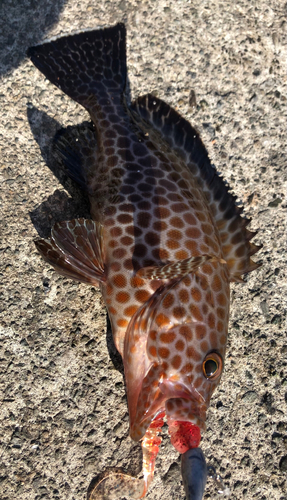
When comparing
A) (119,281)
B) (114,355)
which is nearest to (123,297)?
(119,281)

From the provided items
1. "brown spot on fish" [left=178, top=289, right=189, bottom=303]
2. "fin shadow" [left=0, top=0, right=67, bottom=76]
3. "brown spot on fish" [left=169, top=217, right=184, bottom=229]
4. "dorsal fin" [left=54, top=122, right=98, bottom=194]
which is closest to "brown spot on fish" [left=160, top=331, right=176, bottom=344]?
"brown spot on fish" [left=178, top=289, right=189, bottom=303]

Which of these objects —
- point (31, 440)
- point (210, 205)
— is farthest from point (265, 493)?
point (210, 205)

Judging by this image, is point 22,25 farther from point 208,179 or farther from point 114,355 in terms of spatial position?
point 114,355

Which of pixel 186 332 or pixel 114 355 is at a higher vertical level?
pixel 186 332

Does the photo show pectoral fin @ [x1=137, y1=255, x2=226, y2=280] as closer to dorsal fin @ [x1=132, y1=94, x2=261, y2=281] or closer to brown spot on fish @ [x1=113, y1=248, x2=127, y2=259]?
brown spot on fish @ [x1=113, y1=248, x2=127, y2=259]

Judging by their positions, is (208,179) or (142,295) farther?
(208,179)

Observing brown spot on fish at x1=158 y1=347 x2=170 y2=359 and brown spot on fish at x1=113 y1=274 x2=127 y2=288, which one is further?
brown spot on fish at x1=113 y1=274 x2=127 y2=288
